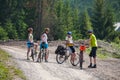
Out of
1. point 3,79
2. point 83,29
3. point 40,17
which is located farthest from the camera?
point 83,29

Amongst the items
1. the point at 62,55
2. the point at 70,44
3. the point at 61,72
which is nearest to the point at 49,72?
the point at 61,72

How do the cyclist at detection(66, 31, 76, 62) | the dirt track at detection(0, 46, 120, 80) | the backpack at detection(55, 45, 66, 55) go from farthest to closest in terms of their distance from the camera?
the backpack at detection(55, 45, 66, 55), the cyclist at detection(66, 31, 76, 62), the dirt track at detection(0, 46, 120, 80)

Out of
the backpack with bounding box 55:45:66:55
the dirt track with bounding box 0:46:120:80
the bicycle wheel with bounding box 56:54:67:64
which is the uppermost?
the backpack with bounding box 55:45:66:55

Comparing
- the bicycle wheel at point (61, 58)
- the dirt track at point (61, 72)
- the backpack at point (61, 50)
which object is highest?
the backpack at point (61, 50)

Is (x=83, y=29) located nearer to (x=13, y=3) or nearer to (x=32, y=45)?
(x=13, y=3)

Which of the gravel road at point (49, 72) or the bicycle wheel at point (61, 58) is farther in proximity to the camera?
the bicycle wheel at point (61, 58)

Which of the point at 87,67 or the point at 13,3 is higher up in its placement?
the point at 13,3

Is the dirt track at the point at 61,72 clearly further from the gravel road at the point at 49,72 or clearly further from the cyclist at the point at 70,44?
the cyclist at the point at 70,44

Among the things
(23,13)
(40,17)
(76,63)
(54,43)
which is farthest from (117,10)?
(76,63)

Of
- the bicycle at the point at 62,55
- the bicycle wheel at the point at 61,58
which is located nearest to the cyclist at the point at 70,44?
the bicycle at the point at 62,55

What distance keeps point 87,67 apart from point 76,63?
0.79 m

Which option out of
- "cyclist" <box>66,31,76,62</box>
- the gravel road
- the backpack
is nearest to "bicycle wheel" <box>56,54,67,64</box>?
the backpack

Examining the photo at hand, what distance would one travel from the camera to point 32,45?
21453 millimetres

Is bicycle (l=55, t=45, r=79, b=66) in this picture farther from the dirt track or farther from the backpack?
the dirt track
